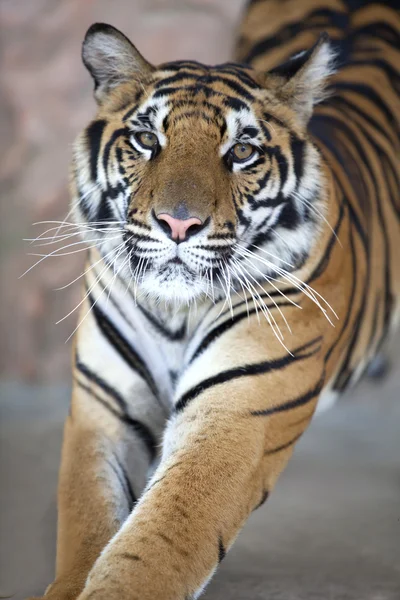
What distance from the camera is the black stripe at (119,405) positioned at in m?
1.68

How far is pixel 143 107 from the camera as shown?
1569 millimetres

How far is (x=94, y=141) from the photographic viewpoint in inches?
65.8

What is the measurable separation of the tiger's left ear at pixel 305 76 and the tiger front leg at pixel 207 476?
466 millimetres

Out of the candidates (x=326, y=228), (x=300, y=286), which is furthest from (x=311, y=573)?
(x=326, y=228)

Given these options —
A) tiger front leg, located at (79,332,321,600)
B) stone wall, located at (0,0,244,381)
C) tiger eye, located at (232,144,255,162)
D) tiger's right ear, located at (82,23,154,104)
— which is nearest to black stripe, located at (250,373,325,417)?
tiger front leg, located at (79,332,321,600)

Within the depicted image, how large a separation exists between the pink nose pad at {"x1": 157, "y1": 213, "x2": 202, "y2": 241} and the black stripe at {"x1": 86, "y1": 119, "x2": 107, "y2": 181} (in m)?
A: 0.32

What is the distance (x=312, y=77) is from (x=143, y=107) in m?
0.33

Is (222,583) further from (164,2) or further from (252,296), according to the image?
(164,2)

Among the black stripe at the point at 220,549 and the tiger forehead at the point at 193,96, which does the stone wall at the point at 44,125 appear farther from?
the black stripe at the point at 220,549

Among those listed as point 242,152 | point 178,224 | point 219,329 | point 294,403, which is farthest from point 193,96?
point 294,403

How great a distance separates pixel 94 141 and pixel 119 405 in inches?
20.5

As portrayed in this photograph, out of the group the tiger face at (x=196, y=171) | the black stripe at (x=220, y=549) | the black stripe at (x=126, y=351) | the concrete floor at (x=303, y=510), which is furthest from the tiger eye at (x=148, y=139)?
the concrete floor at (x=303, y=510)

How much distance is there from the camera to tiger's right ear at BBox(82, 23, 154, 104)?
5.30 ft

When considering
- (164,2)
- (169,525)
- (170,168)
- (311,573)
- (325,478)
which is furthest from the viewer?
(164,2)
